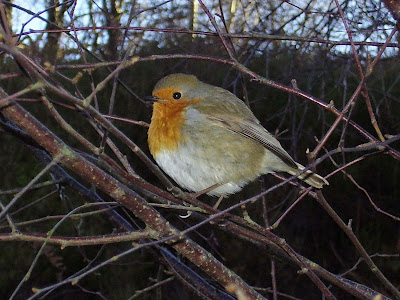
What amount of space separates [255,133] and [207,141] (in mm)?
319

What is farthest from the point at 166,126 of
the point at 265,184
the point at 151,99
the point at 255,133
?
the point at 265,184

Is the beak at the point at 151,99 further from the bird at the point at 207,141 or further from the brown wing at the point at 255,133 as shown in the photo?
the brown wing at the point at 255,133

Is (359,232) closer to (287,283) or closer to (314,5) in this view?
(287,283)

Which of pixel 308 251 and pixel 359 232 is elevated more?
pixel 359 232

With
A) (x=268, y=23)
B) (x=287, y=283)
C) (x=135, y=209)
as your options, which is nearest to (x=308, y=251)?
(x=287, y=283)

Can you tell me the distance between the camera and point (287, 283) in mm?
4801

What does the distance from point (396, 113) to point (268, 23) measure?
141cm

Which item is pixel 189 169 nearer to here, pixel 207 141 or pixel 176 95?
pixel 207 141

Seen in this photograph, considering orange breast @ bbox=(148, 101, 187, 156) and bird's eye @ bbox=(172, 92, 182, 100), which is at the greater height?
bird's eye @ bbox=(172, 92, 182, 100)

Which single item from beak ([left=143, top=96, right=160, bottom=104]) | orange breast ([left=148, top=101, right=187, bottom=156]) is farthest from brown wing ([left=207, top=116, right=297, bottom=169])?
beak ([left=143, top=96, right=160, bottom=104])

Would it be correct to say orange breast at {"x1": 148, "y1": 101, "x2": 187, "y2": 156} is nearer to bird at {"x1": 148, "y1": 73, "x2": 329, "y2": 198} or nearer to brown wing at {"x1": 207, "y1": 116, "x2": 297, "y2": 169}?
bird at {"x1": 148, "y1": 73, "x2": 329, "y2": 198}

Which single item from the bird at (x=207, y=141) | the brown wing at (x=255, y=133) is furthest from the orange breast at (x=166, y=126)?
the brown wing at (x=255, y=133)

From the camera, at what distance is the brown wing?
251 cm

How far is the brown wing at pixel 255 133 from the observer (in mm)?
2514
